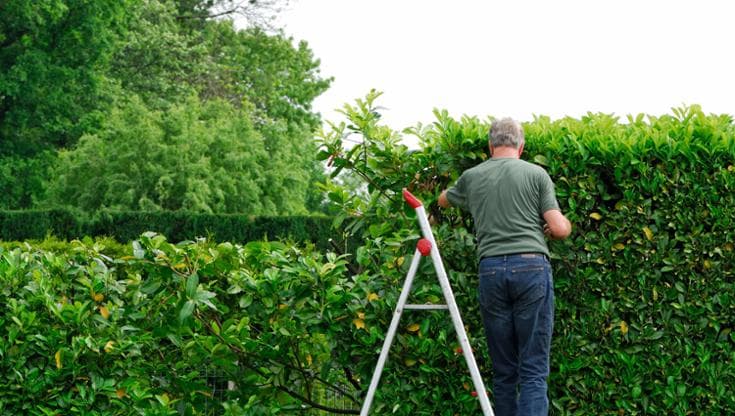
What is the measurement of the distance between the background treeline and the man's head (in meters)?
22.4

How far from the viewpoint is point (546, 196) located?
523 centimetres

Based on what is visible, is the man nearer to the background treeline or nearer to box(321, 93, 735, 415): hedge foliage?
box(321, 93, 735, 415): hedge foliage

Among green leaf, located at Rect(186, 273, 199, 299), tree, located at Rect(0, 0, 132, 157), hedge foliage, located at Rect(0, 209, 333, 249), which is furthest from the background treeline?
green leaf, located at Rect(186, 273, 199, 299)

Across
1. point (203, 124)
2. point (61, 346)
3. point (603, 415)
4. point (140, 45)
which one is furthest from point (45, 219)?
point (603, 415)

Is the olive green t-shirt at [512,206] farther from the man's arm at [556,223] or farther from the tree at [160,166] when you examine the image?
the tree at [160,166]

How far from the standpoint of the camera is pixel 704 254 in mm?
5828

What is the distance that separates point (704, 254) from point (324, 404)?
262 cm

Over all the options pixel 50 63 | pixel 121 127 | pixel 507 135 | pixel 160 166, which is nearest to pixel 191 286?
pixel 507 135

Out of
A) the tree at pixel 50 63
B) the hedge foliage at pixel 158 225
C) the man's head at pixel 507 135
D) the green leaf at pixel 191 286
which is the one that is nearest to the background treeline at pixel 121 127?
the tree at pixel 50 63

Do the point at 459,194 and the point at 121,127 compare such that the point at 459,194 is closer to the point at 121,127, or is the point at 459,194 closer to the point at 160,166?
the point at 160,166

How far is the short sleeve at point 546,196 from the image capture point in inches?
206

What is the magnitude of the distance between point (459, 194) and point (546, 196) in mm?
530

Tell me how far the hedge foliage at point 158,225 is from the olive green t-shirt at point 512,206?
55.7 ft

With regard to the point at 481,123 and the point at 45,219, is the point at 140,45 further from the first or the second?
the point at 481,123
